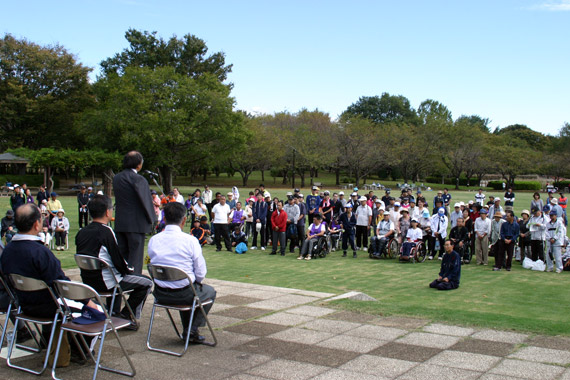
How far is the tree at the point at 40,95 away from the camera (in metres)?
45.0

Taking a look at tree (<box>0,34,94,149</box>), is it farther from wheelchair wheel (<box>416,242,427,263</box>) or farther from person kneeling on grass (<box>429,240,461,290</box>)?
person kneeling on grass (<box>429,240,461,290</box>)

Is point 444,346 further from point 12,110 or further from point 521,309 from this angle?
point 12,110

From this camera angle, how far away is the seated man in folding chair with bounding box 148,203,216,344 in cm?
490

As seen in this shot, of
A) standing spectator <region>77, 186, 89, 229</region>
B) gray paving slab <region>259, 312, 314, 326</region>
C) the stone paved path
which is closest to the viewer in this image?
the stone paved path

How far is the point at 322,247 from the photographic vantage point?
14688mm

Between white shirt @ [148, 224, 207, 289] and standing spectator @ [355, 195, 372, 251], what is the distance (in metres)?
11.1

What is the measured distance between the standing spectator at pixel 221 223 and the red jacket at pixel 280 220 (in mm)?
1617

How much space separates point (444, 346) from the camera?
16.9 feet

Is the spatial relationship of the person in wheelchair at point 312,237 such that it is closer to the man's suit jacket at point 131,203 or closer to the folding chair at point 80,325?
the man's suit jacket at point 131,203

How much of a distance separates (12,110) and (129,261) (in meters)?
45.0

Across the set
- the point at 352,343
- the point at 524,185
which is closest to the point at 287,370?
the point at 352,343

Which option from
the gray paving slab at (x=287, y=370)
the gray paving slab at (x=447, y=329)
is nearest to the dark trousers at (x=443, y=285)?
the gray paving slab at (x=447, y=329)

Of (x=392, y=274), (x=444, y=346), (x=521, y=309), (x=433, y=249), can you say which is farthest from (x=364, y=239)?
(x=444, y=346)

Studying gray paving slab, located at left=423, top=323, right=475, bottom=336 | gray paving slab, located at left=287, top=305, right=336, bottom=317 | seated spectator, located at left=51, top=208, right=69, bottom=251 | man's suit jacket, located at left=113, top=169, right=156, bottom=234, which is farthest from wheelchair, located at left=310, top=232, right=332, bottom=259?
man's suit jacket, located at left=113, top=169, right=156, bottom=234
